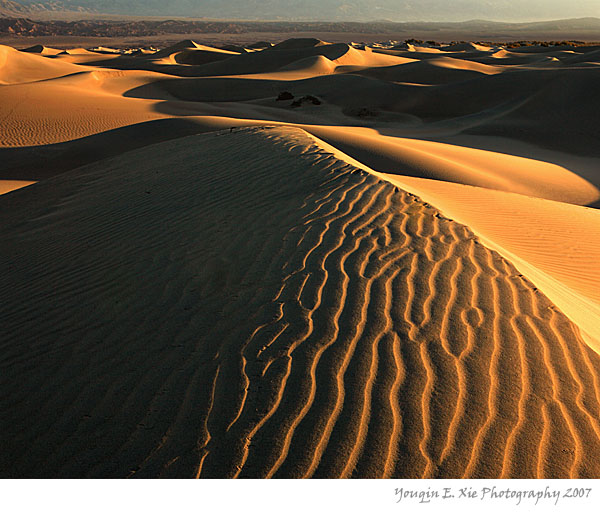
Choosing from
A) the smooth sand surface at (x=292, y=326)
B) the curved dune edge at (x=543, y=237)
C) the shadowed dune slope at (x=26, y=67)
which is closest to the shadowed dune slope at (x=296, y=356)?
the smooth sand surface at (x=292, y=326)

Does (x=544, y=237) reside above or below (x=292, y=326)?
below

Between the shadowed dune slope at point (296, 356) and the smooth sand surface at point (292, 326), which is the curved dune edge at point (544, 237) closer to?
the smooth sand surface at point (292, 326)

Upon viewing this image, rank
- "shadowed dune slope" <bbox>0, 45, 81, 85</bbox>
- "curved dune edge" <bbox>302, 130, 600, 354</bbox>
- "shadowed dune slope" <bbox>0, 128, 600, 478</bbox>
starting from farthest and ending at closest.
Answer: "shadowed dune slope" <bbox>0, 45, 81, 85</bbox>, "curved dune edge" <bbox>302, 130, 600, 354</bbox>, "shadowed dune slope" <bbox>0, 128, 600, 478</bbox>

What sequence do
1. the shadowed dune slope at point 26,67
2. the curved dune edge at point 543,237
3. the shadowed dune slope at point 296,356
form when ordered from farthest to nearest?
the shadowed dune slope at point 26,67, the curved dune edge at point 543,237, the shadowed dune slope at point 296,356

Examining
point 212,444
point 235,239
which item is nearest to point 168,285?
point 235,239

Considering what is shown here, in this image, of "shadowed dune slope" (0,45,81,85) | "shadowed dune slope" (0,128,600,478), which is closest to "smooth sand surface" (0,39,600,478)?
"shadowed dune slope" (0,128,600,478)

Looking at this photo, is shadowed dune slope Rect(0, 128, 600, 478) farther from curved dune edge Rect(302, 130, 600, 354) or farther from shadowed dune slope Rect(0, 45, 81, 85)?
shadowed dune slope Rect(0, 45, 81, 85)

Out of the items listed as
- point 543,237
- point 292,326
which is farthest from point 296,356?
point 543,237

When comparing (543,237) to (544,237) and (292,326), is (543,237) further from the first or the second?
(292,326)

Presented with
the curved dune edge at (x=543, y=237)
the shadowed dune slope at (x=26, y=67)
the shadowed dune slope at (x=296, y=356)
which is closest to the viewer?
the shadowed dune slope at (x=296, y=356)
